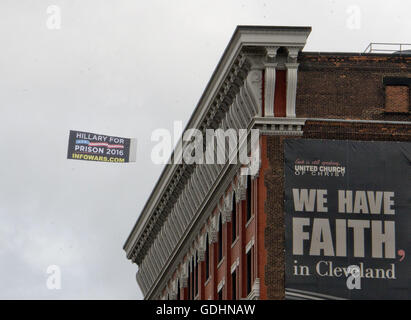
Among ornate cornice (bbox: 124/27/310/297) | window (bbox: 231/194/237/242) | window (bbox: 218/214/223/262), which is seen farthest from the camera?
window (bbox: 218/214/223/262)

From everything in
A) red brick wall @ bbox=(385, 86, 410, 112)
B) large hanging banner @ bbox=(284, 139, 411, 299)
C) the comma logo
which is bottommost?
the comma logo

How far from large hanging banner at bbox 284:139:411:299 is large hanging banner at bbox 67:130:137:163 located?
13.6 m

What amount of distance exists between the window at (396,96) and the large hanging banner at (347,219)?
1.70 meters

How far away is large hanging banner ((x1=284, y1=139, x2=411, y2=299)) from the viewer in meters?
62.2

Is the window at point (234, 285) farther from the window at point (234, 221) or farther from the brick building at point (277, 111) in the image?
the window at point (234, 221)

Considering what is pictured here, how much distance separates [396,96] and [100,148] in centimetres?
1695

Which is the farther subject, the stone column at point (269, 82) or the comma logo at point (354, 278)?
the stone column at point (269, 82)

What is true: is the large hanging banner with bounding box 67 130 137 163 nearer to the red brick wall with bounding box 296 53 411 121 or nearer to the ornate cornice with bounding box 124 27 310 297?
the ornate cornice with bounding box 124 27 310 297

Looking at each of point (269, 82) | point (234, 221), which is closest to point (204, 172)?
point (234, 221)

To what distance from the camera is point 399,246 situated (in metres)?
62.8

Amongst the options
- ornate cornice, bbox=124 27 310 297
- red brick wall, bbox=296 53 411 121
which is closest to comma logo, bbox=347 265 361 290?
ornate cornice, bbox=124 27 310 297

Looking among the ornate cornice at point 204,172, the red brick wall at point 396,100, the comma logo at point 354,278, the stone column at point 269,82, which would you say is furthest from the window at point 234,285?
the red brick wall at point 396,100

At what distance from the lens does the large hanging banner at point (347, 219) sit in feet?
204

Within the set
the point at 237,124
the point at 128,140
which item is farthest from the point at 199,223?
the point at 237,124
